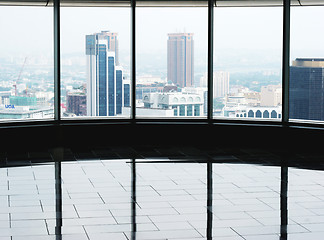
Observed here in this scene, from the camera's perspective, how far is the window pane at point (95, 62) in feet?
29.6

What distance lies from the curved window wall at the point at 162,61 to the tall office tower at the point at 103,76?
0.6 inches

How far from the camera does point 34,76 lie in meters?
8.90

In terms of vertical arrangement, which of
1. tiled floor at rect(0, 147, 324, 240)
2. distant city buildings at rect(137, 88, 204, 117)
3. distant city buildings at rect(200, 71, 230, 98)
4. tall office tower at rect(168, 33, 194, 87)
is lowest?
tiled floor at rect(0, 147, 324, 240)

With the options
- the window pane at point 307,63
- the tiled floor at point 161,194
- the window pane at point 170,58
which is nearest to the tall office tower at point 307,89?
the window pane at point 307,63

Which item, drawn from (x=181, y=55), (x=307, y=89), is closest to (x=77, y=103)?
(x=181, y=55)

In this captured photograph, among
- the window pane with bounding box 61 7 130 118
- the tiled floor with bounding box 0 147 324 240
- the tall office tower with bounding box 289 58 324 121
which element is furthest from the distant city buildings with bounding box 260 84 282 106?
the window pane with bounding box 61 7 130 118

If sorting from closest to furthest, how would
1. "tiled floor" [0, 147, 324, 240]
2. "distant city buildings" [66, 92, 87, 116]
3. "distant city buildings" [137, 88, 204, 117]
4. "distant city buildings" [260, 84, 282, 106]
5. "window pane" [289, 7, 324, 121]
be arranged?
1. "tiled floor" [0, 147, 324, 240]
2. "window pane" [289, 7, 324, 121]
3. "distant city buildings" [260, 84, 282, 106]
4. "distant city buildings" [66, 92, 87, 116]
5. "distant city buildings" [137, 88, 204, 117]

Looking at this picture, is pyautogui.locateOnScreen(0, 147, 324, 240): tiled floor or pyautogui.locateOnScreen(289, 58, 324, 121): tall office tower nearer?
pyautogui.locateOnScreen(0, 147, 324, 240): tiled floor

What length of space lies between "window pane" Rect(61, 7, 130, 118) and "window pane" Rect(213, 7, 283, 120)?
4.53 feet

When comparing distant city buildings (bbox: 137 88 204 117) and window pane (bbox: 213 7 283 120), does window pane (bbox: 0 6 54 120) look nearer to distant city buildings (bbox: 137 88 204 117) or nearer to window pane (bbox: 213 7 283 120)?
distant city buildings (bbox: 137 88 204 117)

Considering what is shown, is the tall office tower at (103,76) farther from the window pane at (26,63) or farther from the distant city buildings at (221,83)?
the distant city buildings at (221,83)

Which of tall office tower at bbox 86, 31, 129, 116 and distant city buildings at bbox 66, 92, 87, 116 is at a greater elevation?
tall office tower at bbox 86, 31, 129, 116

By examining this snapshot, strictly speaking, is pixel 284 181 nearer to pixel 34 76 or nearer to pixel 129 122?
pixel 129 122

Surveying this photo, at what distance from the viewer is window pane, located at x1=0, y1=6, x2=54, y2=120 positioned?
8.75 meters
